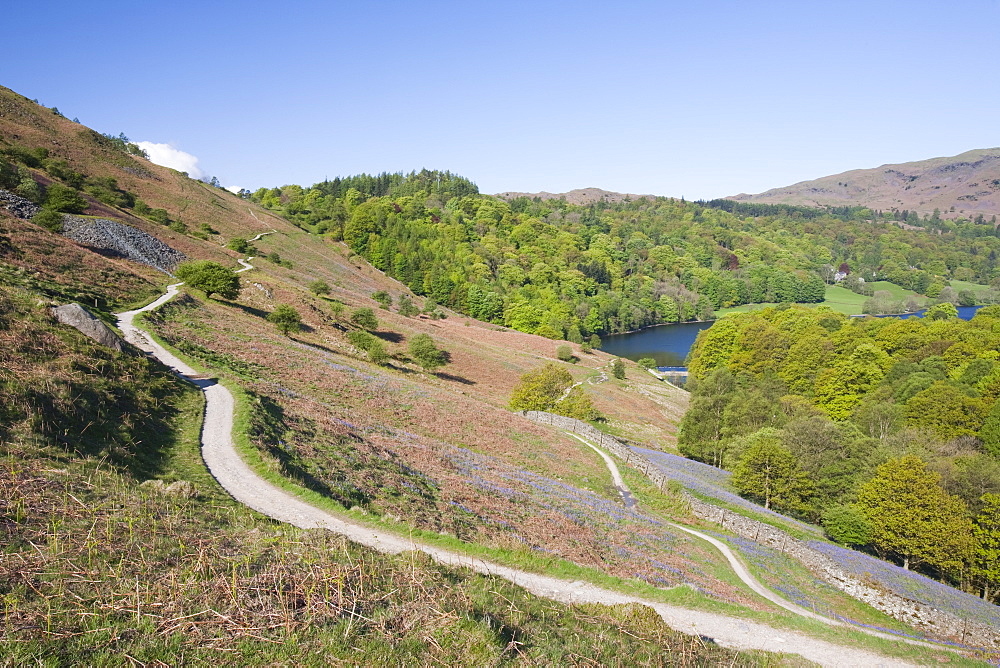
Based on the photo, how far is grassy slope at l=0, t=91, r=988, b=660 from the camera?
843 cm

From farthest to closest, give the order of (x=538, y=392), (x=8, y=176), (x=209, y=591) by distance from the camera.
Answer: (x=538, y=392), (x=8, y=176), (x=209, y=591)

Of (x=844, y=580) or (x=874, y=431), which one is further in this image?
(x=874, y=431)

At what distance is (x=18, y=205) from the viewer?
158 ft

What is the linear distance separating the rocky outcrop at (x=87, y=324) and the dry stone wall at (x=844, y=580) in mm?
32281

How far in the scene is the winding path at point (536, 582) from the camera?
530 inches

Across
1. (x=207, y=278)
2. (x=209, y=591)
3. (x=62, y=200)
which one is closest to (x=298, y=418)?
(x=209, y=591)

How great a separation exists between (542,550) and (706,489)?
943 inches

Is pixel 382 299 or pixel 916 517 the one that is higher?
pixel 382 299

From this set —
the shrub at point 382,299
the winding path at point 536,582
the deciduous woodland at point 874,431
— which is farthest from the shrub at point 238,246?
the winding path at point 536,582

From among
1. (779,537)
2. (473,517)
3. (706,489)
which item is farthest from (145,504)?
(706,489)

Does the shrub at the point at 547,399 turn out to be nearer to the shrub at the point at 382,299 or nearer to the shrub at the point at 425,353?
the shrub at the point at 425,353

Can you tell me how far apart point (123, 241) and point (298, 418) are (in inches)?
1789

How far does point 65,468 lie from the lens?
1188 centimetres

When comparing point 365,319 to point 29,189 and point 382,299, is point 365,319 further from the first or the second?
point 29,189
